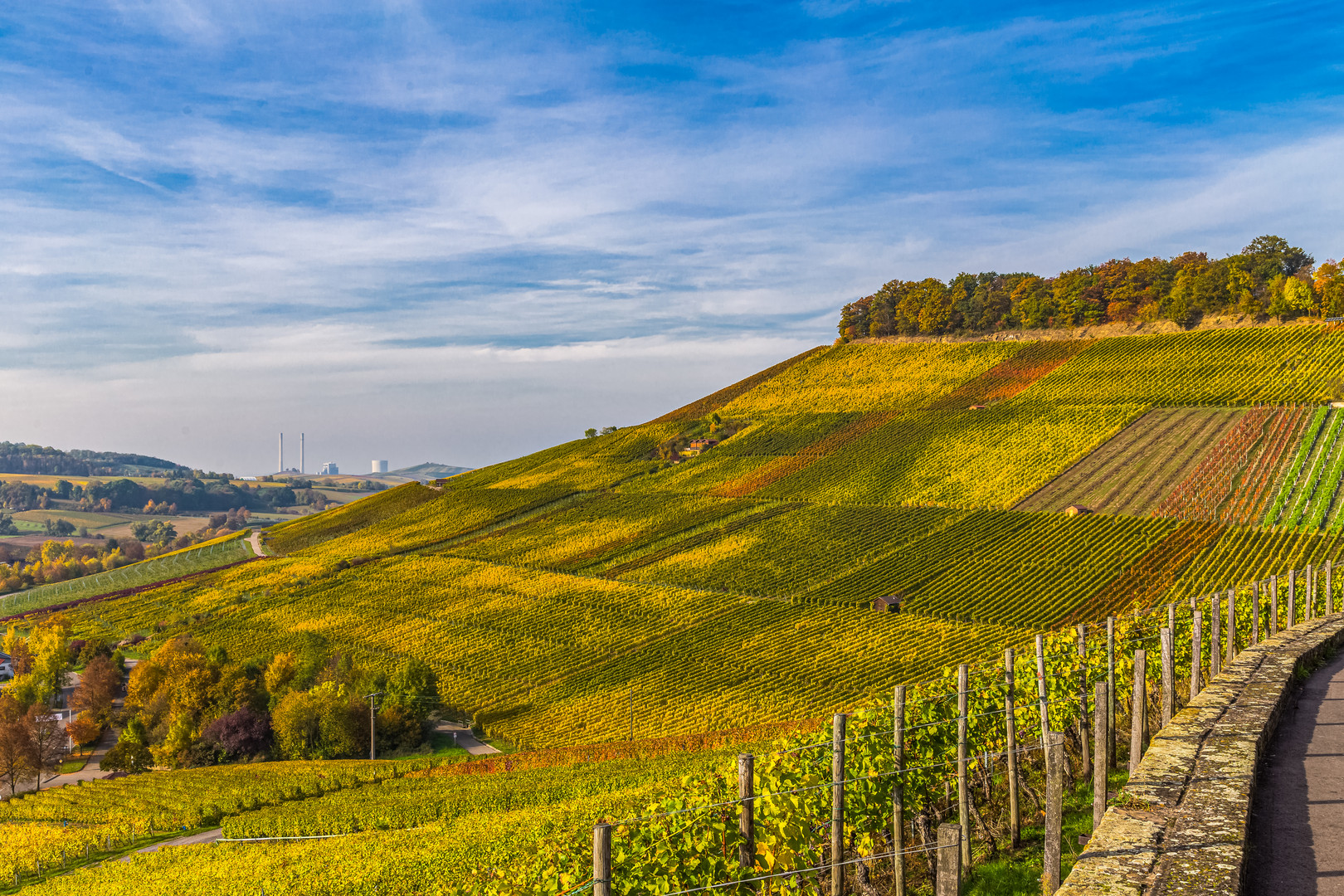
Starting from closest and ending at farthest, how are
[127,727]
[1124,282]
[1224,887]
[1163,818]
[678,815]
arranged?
1. [1224,887]
2. [1163,818]
3. [678,815]
4. [127,727]
5. [1124,282]

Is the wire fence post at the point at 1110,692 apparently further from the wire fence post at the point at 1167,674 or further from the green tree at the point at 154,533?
the green tree at the point at 154,533

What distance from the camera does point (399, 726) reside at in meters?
49.8

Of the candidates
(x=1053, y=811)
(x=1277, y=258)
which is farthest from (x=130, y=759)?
(x=1277, y=258)

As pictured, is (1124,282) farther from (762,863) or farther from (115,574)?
(115,574)

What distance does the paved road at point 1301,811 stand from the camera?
5.93 meters

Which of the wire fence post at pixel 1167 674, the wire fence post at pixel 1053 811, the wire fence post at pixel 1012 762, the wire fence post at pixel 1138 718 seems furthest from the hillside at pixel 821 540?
the wire fence post at pixel 1053 811

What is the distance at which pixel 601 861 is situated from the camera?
16.4 feet

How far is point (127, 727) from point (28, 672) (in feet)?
105

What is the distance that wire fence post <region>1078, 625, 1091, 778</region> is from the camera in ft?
35.1

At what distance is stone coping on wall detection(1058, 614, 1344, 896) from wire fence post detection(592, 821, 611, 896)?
3.00 metres

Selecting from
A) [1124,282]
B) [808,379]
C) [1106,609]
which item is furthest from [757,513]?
[1124,282]

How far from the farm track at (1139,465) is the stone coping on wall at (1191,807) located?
58.2 meters

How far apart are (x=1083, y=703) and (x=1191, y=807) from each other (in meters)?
4.69

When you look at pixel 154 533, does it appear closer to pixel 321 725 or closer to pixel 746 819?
pixel 321 725
